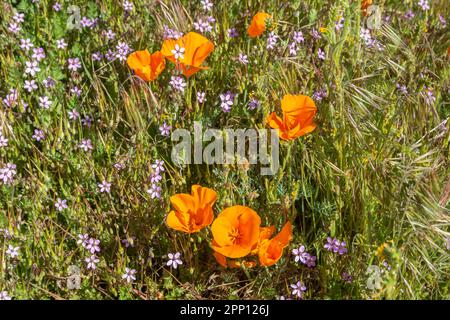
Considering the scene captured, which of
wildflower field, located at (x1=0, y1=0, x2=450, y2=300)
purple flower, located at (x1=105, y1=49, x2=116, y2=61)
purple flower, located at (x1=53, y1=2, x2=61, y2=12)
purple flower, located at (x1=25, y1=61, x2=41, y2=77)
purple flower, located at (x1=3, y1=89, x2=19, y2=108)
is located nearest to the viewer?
wildflower field, located at (x1=0, y1=0, x2=450, y2=300)

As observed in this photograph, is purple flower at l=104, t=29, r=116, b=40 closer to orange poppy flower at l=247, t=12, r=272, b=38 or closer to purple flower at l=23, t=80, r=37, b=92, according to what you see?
purple flower at l=23, t=80, r=37, b=92

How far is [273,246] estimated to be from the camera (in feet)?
6.98

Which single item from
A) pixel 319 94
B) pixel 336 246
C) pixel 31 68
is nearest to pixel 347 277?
pixel 336 246

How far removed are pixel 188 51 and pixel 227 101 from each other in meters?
0.28

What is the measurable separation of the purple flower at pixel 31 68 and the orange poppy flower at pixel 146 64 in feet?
1.56

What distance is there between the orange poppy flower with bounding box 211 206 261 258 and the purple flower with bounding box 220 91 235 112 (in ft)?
2.10

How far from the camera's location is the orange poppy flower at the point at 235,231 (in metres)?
2.06

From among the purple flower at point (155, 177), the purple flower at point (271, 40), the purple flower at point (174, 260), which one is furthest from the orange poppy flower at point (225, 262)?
the purple flower at point (271, 40)

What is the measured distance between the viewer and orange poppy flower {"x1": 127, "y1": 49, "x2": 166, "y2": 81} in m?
2.51

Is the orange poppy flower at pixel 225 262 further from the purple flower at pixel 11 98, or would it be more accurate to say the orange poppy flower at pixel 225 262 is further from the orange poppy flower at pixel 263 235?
the purple flower at pixel 11 98

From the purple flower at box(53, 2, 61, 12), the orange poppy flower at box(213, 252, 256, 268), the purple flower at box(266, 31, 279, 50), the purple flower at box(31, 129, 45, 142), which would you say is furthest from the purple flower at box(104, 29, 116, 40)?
the orange poppy flower at box(213, 252, 256, 268)

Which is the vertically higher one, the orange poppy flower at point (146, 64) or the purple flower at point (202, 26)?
the purple flower at point (202, 26)

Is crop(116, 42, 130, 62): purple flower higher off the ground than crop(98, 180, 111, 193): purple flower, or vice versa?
crop(116, 42, 130, 62): purple flower

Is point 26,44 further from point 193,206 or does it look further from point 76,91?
point 193,206
